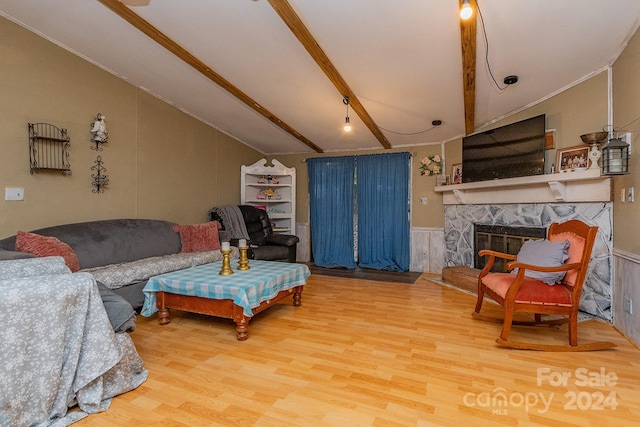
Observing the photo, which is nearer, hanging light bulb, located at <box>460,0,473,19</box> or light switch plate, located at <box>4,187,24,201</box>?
hanging light bulb, located at <box>460,0,473,19</box>

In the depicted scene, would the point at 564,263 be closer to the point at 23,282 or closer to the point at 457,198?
the point at 457,198

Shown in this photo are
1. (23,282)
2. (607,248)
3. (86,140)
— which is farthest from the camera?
(86,140)

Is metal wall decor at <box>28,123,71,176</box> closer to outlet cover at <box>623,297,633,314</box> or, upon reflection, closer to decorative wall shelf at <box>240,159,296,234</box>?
decorative wall shelf at <box>240,159,296,234</box>

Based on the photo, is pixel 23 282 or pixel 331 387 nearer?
pixel 23 282

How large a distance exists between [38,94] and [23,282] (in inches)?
97.2

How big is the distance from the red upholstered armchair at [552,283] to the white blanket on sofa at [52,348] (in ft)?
8.11

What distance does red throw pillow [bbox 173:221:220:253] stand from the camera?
3.92 m

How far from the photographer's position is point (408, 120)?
422 cm

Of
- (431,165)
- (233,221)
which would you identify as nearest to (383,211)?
(431,165)

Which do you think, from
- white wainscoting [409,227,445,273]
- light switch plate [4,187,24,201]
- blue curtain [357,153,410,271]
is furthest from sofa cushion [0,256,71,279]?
white wainscoting [409,227,445,273]

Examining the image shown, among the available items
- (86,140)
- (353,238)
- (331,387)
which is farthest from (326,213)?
(331,387)

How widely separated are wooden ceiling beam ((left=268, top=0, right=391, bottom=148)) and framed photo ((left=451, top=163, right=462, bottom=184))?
153 centimetres

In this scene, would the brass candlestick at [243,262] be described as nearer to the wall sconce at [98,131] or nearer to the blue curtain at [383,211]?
the wall sconce at [98,131]

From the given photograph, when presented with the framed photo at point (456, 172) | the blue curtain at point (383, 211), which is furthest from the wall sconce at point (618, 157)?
the blue curtain at point (383, 211)
